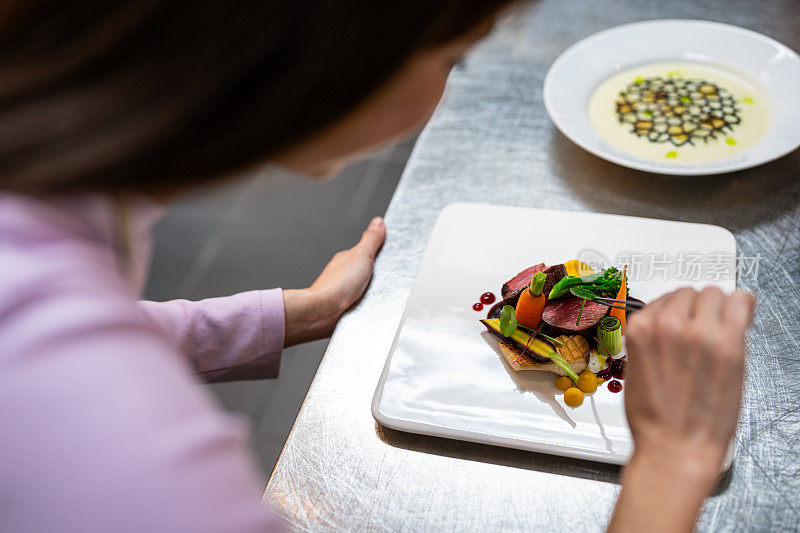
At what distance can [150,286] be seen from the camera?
2.05 m

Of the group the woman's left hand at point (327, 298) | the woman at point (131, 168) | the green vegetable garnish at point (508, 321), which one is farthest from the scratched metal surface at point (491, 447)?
the woman at point (131, 168)

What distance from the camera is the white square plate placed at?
2.40ft

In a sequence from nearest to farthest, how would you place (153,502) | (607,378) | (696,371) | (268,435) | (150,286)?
(153,502)
(696,371)
(607,378)
(268,435)
(150,286)

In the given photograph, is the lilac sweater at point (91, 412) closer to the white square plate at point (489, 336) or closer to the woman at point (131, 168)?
the woman at point (131, 168)

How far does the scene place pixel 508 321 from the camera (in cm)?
80

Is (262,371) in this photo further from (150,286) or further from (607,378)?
(150,286)

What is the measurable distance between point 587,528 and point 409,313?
0.32m

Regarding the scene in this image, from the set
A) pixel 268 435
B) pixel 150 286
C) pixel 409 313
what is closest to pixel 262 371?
pixel 409 313

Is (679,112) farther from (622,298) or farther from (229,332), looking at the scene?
(229,332)

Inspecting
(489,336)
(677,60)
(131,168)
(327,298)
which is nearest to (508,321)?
(489,336)

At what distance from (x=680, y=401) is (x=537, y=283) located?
0.89 ft

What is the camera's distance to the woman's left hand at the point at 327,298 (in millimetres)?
932

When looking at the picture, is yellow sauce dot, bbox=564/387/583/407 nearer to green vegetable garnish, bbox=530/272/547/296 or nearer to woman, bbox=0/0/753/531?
green vegetable garnish, bbox=530/272/547/296

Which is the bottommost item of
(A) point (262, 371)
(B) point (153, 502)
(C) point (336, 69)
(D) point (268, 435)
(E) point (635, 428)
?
(D) point (268, 435)
